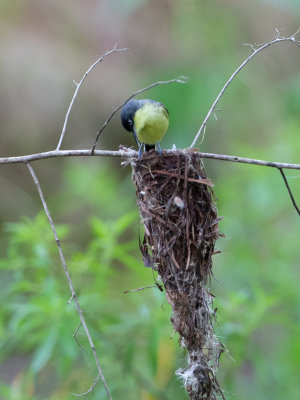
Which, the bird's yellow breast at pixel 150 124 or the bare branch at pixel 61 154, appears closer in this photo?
the bare branch at pixel 61 154

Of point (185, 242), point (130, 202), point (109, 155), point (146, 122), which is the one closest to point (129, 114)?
point (146, 122)

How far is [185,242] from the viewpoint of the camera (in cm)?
262

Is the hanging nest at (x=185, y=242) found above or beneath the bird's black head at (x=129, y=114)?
beneath

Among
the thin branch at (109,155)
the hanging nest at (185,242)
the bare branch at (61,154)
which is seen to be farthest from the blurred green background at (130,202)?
the bare branch at (61,154)

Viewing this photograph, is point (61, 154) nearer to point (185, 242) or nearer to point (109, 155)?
point (109, 155)

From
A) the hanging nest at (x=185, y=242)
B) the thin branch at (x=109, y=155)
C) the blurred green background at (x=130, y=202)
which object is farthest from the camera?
the blurred green background at (x=130, y=202)

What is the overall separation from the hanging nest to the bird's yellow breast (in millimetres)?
709

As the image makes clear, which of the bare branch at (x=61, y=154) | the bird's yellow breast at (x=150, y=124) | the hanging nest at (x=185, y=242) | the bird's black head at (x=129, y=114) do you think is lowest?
the hanging nest at (x=185, y=242)

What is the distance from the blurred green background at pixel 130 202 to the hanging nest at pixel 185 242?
17cm

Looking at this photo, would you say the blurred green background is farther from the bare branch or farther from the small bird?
the bare branch

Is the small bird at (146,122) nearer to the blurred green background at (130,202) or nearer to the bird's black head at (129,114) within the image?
the bird's black head at (129,114)

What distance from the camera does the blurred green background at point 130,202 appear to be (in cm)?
368

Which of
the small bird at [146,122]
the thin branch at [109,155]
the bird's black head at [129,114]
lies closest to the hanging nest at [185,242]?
the thin branch at [109,155]

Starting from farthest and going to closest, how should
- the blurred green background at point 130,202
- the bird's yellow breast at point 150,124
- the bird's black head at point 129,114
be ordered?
1. the blurred green background at point 130,202
2. the bird's black head at point 129,114
3. the bird's yellow breast at point 150,124
